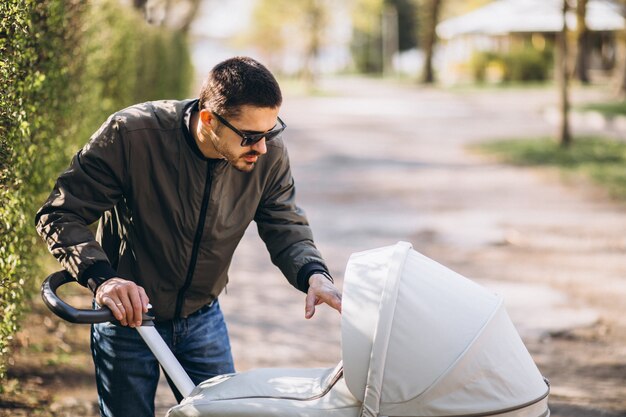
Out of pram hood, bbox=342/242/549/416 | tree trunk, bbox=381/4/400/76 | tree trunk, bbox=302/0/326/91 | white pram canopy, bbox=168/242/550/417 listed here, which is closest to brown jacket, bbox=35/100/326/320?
white pram canopy, bbox=168/242/550/417

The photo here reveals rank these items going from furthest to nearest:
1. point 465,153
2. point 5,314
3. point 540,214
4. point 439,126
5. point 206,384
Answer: point 439,126
point 465,153
point 540,214
point 5,314
point 206,384

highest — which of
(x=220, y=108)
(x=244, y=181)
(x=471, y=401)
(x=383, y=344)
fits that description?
(x=220, y=108)

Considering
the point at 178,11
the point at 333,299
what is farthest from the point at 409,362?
the point at 178,11

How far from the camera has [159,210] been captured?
3.22 metres

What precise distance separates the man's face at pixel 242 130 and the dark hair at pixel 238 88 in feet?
0.07

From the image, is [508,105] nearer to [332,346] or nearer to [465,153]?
[465,153]

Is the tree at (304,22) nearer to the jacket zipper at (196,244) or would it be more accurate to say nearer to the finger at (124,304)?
the jacket zipper at (196,244)

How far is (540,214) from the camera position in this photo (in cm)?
1179

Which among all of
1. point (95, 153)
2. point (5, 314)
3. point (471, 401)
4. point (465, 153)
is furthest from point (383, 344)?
point (465, 153)

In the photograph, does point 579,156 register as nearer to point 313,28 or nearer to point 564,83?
Result: point 564,83

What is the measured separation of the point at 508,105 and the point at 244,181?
29.6m

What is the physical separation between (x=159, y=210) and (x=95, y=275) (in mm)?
385

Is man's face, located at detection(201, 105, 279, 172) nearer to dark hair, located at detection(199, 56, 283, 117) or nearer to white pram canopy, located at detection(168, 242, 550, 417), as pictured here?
dark hair, located at detection(199, 56, 283, 117)

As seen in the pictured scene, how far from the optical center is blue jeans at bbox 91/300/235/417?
329 centimetres
